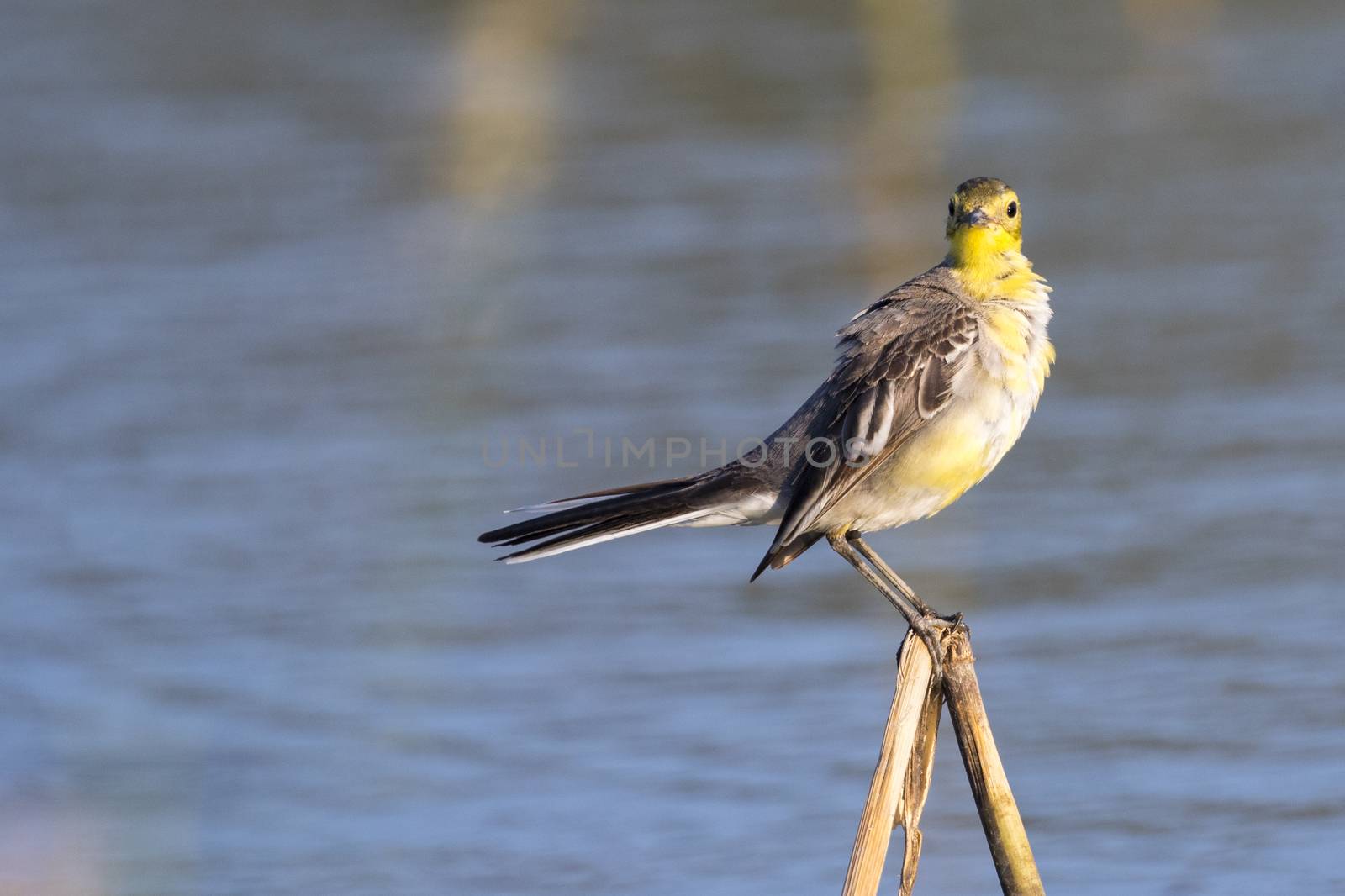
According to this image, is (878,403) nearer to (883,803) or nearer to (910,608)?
(910,608)

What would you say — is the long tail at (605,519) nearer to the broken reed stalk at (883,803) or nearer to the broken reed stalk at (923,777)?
the broken reed stalk at (923,777)

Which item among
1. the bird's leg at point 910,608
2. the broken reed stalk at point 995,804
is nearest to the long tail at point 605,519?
the bird's leg at point 910,608

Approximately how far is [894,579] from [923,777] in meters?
0.93

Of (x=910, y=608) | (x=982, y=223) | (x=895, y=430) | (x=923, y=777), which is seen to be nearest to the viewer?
(x=923, y=777)

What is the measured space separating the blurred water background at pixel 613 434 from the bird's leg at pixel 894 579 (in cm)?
151

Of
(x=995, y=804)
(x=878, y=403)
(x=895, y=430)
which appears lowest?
(x=995, y=804)

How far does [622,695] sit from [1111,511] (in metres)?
3.39

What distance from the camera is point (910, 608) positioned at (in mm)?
7230

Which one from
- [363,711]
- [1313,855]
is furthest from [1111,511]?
[363,711]

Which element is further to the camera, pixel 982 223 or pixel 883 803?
pixel 982 223

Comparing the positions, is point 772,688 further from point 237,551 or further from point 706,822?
point 237,551

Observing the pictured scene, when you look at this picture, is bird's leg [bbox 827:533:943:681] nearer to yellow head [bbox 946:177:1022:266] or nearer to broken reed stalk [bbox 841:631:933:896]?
broken reed stalk [bbox 841:631:933:896]

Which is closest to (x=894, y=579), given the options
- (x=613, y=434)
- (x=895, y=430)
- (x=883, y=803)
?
(x=895, y=430)

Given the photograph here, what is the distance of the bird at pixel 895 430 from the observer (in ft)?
24.0
